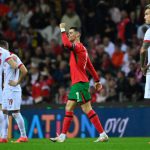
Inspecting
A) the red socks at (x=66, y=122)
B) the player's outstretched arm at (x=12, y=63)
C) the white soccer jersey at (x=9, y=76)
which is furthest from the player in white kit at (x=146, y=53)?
the white soccer jersey at (x=9, y=76)

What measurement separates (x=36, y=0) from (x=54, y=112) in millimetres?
7396

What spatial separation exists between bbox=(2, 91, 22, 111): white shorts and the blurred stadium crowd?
22.4ft

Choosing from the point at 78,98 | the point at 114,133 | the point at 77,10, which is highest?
the point at 77,10

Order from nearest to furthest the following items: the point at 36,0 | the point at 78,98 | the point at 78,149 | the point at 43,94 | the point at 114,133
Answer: the point at 78,149, the point at 78,98, the point at 114,133, the point at 43,94, the point at 36,0

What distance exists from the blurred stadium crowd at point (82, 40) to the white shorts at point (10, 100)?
6.82 metres

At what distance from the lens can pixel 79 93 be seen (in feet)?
50.8

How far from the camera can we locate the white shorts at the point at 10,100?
1579cm

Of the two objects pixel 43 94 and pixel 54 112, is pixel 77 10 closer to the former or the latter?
pixel 43 94

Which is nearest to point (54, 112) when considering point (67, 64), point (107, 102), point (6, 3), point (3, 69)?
point (107, 102)

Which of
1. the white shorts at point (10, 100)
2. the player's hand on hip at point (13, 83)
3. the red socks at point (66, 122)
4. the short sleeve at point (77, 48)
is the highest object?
the short sleeve at point (77, 48)

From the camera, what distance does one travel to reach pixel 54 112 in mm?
21625

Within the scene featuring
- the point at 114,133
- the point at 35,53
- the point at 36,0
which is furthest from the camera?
the point at 36,0

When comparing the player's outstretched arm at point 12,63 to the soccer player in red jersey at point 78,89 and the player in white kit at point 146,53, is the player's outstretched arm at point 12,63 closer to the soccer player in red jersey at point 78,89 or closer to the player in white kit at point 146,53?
the soccer player in red jersey at point 78,89

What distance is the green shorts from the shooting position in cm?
1544
